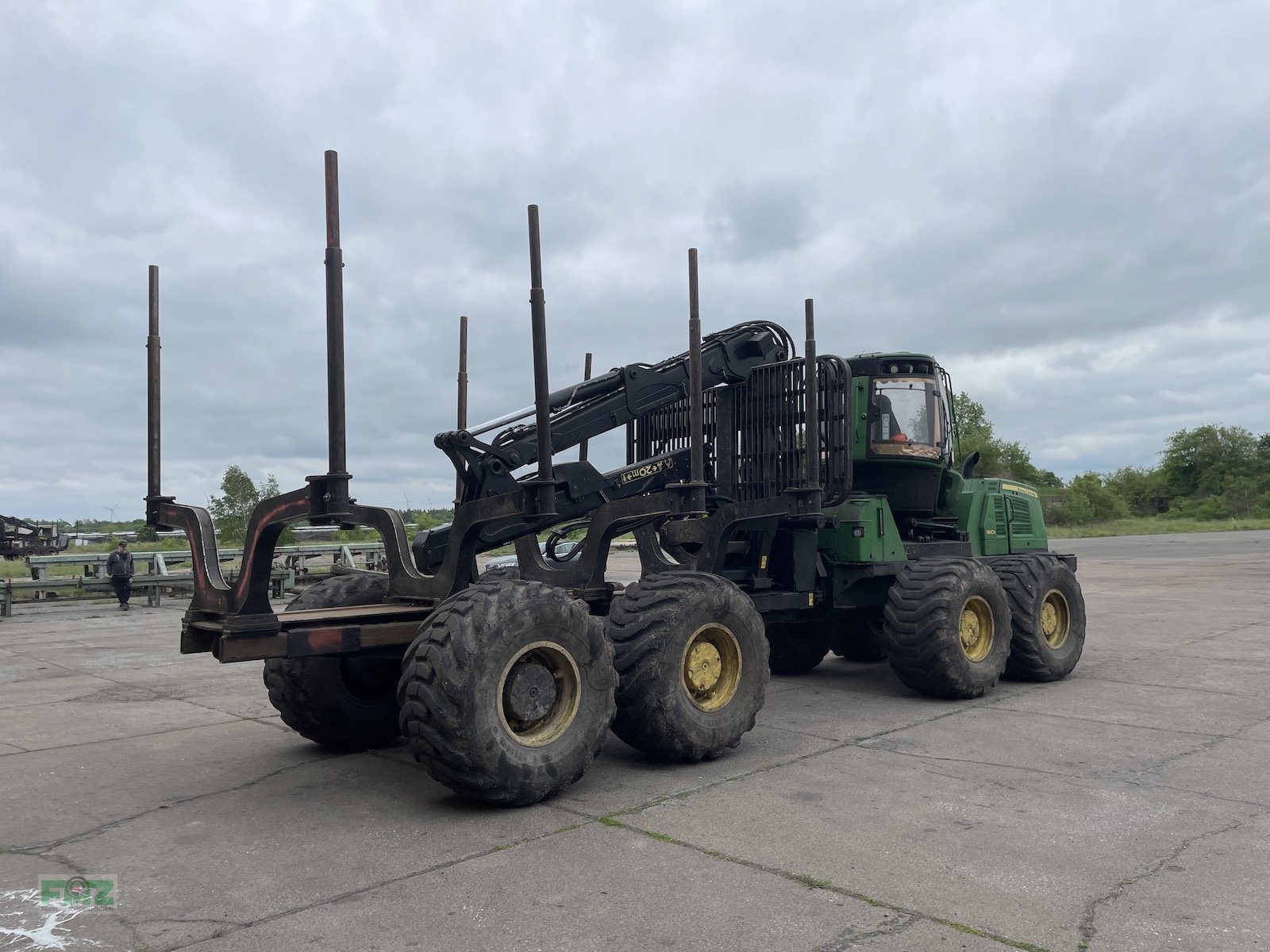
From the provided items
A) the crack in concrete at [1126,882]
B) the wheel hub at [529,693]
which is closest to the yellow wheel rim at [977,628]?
the crack in concrete at [1126,882]

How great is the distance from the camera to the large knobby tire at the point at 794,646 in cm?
1140

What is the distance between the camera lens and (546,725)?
6.25 m

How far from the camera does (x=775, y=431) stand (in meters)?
9.70

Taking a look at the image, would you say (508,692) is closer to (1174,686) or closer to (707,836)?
(707,836)

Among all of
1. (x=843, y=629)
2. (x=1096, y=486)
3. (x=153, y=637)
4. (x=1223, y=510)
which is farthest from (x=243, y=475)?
(x=1223, y=510)

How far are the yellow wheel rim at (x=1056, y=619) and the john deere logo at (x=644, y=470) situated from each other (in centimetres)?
449

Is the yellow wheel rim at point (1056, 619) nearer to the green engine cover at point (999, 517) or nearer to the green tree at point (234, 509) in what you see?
the green engine cover at point (999, 517)

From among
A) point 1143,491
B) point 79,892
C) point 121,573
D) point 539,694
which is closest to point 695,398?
point 539,694

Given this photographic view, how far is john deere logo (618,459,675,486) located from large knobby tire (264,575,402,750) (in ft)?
7.67

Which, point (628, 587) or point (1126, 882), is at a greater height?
point (628, 587)

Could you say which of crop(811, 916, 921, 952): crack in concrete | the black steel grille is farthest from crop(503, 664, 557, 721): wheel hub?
the black steel grille

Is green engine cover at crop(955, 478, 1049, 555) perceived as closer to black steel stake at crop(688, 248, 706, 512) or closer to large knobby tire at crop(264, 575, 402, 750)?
black steel stake at crop(688, 248, 706, 512)

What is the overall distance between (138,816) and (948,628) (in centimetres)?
638

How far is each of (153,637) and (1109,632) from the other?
14.6m
